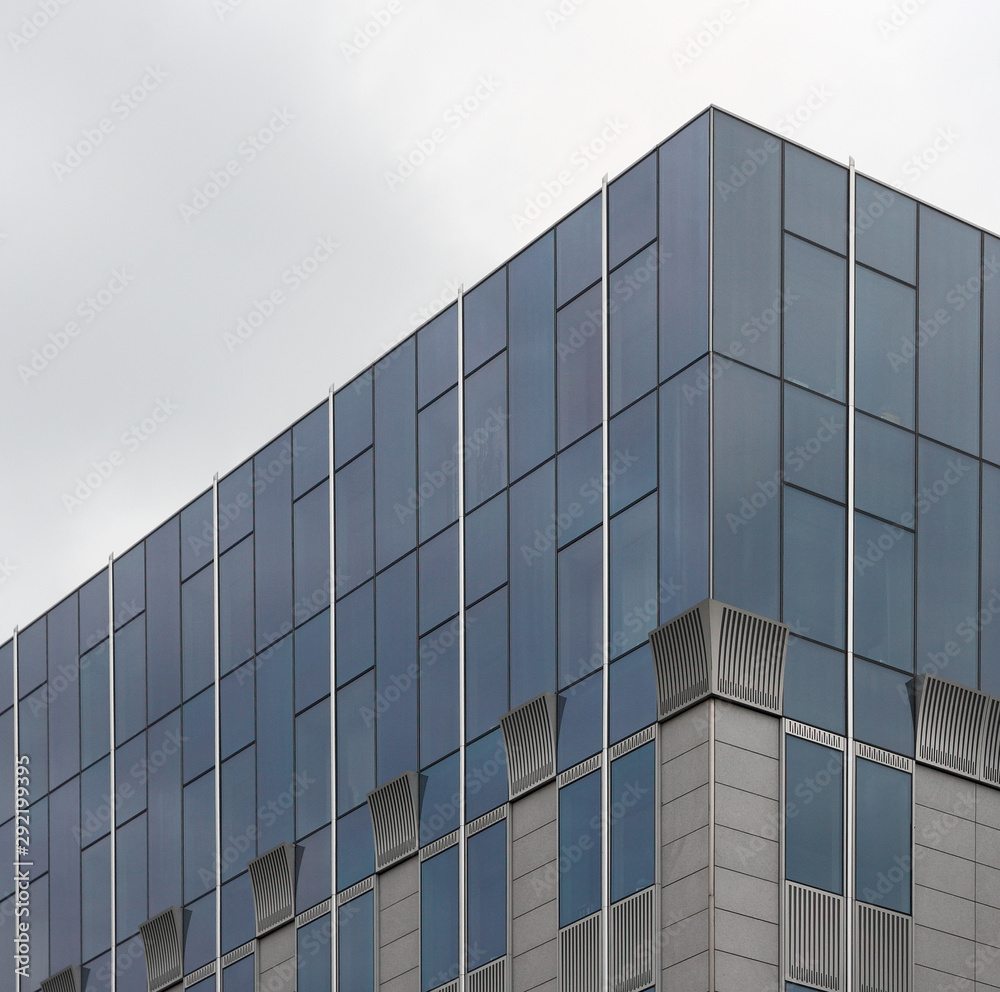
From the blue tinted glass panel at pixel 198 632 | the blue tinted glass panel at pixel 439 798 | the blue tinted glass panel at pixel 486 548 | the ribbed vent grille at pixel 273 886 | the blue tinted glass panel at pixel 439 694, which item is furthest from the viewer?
the blue tinted glass panel at pixel 198 632

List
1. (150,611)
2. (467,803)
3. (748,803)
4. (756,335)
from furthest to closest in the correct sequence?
(150,611) < (467,803) < (756,335) < (748,803)

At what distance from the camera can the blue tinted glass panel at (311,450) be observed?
52.5 m

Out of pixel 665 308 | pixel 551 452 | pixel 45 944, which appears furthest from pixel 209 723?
pixel 665 308

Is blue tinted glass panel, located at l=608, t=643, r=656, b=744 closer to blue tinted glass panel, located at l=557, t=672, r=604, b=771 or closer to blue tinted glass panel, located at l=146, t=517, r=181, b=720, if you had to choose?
blue tinted glass panel, located at l=557, t=672, r=604, b=771

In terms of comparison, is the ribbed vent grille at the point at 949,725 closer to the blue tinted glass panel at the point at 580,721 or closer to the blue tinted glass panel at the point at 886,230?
the blue tinted glass panel at the point at 580,721

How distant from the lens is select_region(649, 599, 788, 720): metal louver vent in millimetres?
39969

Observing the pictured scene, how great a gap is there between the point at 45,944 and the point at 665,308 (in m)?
26.0

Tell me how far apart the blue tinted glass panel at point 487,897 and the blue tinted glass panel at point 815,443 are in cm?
856

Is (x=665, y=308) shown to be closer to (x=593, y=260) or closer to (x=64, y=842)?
(x=593, y=260)

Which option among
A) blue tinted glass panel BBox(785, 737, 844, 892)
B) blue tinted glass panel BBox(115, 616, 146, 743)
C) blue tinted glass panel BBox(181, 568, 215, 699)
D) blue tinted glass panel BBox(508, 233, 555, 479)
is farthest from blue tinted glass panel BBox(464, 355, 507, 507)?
blue tinted glass panel BBox(115, 616, 146, 743)

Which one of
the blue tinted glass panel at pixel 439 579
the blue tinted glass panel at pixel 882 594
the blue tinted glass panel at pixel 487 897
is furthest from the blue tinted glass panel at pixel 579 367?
the blue tinted glass panel at pixel 487 897

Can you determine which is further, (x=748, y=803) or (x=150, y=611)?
(x=150, y=611)

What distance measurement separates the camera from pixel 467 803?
1773 inches

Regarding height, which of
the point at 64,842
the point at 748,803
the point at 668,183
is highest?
the point at 668,183
